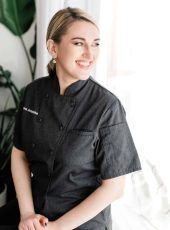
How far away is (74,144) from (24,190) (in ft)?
0.88

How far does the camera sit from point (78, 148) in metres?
0.96

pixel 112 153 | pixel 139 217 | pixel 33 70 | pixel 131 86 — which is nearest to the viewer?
pixel 112 153

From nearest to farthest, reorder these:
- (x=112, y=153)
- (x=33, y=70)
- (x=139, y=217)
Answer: (x=112, y=153) → (x=139, y=217) → (x=33, y=70)

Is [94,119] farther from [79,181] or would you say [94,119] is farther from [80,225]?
[80,225]

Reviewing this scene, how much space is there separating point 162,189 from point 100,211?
0.31m

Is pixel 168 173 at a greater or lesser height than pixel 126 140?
lesser

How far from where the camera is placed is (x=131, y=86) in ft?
4.24

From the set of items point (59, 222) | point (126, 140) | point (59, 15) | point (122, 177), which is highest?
point (59, 15)

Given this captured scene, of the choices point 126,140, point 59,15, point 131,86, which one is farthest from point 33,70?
point 126,140

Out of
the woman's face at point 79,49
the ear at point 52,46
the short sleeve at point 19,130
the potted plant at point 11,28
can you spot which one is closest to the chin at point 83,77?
the woman's face at point 79,49

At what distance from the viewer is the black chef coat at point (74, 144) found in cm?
95

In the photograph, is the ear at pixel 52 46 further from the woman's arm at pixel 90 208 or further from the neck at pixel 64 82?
the woman's arm at pixel 90 208

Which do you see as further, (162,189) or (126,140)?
(162,189)

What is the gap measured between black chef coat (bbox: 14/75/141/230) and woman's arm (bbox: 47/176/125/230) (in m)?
0.04
